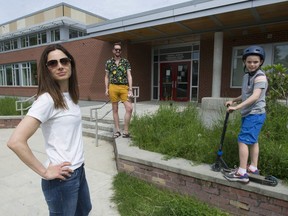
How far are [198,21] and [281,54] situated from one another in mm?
4147

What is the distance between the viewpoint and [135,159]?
11.3ft

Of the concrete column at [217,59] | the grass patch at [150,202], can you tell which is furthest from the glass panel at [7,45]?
the grass patch at [150,202]

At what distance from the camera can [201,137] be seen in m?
3.81

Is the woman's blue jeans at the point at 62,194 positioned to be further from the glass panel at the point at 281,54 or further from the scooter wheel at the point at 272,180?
the glass panel at the point at 281,54

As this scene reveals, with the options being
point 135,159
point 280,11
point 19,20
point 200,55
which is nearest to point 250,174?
point 135,159

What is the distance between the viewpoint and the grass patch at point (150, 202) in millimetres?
2562

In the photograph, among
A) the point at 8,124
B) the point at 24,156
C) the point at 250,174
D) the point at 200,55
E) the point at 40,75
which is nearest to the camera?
the point at 24,156

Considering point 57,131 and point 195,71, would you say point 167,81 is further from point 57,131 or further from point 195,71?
point 57,131

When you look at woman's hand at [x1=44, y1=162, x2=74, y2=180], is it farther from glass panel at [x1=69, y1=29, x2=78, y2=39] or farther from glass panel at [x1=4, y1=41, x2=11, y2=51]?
glass panel at [x1=4, y1=41, x2=11, y2=51]

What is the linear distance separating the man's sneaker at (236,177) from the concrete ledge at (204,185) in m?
0.05

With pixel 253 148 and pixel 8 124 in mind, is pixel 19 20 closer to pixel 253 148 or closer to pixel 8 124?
pixel 8 124

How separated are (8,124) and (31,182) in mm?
5392

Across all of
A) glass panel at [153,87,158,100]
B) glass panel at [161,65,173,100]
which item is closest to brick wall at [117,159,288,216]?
glass panel at [161,65,173,100]

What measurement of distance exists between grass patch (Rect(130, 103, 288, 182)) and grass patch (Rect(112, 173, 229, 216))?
22.8 inches
